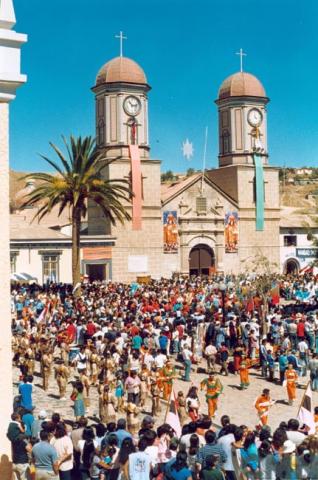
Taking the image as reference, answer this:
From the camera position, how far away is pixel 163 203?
169 ft

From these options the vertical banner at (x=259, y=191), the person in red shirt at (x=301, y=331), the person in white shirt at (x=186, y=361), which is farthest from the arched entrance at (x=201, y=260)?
the person in white shirt at (x=186, y=361)

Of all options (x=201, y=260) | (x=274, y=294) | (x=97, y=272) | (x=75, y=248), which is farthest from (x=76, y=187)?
(x=201, y=260)

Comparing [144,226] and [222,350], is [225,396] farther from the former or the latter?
[144,226]

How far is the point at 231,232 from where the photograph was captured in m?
54.1

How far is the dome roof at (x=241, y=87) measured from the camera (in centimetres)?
5616

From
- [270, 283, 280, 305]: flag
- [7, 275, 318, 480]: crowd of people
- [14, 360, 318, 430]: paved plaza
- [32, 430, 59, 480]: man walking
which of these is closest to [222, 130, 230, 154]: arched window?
[7, 275, 318, 480]: crowd of people

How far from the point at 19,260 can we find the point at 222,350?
25.0m

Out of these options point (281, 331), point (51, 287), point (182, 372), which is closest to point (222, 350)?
point (182, 372)

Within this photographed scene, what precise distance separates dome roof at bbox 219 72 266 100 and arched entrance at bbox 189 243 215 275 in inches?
480

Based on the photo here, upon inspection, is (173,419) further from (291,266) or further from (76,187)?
(291,266)

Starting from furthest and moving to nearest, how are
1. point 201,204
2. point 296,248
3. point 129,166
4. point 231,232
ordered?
point 296,248 < point 231,232 < point 201,204 < point 129,166

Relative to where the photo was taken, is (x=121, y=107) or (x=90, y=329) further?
(x=121, y=107)

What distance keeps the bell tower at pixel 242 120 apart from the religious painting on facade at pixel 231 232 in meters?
4.45

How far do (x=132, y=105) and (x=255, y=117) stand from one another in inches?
398
